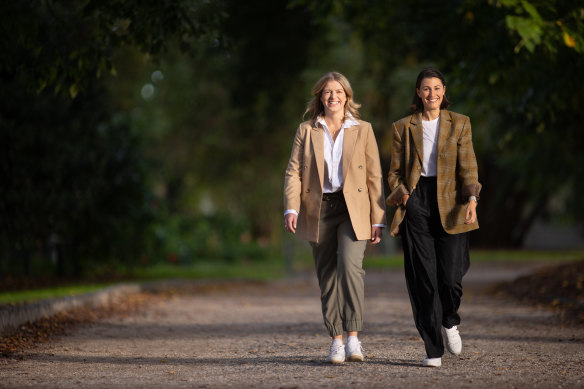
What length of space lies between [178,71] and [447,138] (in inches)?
848

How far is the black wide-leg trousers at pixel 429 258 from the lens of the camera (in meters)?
6.04

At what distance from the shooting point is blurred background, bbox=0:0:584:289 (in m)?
8.77

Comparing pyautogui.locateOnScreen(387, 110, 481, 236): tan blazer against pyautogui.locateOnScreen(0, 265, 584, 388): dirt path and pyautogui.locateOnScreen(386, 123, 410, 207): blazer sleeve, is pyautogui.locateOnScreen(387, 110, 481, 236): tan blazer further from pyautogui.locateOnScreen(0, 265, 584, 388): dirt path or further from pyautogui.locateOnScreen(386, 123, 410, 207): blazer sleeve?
pyautogui.locateOnScreen(0, 265, 584, 388): dirt path

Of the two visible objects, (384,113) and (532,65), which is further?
(384,113)

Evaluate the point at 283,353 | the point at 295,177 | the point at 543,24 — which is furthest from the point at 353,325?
the point at 543,24

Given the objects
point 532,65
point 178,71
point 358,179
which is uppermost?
point 178,71

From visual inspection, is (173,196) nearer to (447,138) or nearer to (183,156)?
(183,156)

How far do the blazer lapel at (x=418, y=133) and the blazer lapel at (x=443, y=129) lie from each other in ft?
0.40

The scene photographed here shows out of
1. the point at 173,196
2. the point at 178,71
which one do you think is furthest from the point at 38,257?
the point at 178,71

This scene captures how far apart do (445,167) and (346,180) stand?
0.72m

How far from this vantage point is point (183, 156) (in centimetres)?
2950

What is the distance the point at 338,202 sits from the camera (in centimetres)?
628

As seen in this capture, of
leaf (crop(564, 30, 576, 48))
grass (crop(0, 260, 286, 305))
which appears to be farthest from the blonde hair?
grass (crop(0, 260, 286, 305))

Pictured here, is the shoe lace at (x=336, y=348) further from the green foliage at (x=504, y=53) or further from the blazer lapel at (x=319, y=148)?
the green foliage at (x=504, y=53)
